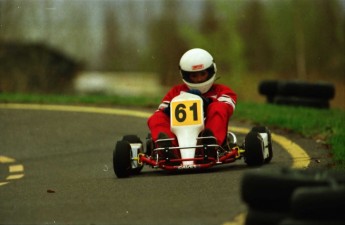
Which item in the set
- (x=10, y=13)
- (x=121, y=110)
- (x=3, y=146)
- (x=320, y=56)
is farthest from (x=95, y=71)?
(x=3, y=146)

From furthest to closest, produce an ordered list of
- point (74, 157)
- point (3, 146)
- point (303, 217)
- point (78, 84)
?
point (78, 84)
point (3, 146)
point (74, 157)
point (303, 217)

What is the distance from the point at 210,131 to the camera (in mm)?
11539

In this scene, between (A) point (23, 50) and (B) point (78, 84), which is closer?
(A) point (23, 50)

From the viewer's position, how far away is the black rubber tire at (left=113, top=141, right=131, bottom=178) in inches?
457

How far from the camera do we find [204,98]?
12258 millimetres

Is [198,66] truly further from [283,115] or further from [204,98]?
[283,115]

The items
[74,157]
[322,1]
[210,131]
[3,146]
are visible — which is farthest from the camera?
[322,1]

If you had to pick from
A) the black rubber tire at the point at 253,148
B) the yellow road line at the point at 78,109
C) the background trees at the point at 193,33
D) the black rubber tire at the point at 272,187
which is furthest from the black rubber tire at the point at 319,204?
the background trees at the point at 193,33

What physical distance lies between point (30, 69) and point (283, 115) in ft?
76.0

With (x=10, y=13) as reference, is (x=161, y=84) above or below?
below

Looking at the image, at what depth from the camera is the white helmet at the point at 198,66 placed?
41.2 ft

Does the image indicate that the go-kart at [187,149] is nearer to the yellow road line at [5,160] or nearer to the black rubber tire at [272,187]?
the yellow road line at [5,160]

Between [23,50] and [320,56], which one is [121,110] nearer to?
[23,50]

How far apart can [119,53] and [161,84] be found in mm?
2396
